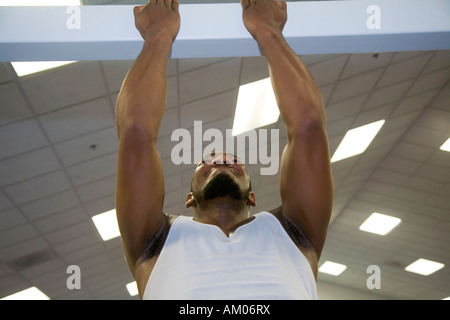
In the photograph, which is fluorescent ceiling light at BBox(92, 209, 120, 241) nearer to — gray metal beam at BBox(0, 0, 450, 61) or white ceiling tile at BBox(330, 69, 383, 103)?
white ceiling tile at BBox(330, 69, 383, 103)

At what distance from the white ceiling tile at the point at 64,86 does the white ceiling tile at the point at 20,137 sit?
173 mm

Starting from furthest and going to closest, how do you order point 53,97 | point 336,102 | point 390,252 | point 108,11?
point 390,252 < point 336,102 < point 53,97 < point 108,11

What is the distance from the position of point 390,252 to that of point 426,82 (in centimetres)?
454

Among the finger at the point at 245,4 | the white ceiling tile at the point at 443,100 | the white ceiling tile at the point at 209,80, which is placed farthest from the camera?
the white ceiling tile at the point at 443,100

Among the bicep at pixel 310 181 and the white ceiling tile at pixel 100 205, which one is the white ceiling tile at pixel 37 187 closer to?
the white ceiling tile at pixel 100 205

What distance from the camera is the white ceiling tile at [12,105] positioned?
2812 mm

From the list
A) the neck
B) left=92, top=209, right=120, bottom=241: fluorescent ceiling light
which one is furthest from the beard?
left=92, top=209, right=120, bottom=241: fluorescent ceiling light

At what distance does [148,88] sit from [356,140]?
4.27 metres

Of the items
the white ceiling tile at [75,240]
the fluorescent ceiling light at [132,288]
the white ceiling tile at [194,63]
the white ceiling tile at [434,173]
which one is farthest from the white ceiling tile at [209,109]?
the fluorescent ceiling light at [132,288]

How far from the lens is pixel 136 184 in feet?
3.21

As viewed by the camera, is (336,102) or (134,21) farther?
(336,102)

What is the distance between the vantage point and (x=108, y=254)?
229 inches
